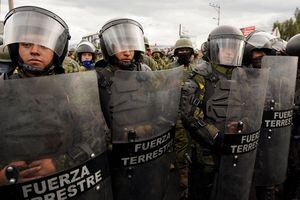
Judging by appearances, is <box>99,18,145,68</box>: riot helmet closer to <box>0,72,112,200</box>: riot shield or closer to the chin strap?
the chin strap

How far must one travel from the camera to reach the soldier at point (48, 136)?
1445mm

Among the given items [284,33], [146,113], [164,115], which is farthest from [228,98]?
[284,33]

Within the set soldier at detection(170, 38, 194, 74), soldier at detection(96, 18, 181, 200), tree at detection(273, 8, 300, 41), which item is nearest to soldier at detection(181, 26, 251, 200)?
soldier at detection(96, 18, 181, 200)

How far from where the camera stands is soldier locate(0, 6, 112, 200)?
1.45 m

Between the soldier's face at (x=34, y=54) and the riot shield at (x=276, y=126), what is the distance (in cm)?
208

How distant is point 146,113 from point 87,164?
552 millimetres

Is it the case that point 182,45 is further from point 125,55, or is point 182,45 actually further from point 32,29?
point 32,29

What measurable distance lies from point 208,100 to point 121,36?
3.01ft

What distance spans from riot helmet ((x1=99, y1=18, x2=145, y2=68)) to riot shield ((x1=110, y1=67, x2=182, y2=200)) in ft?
1.72

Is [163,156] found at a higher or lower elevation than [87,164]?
lower

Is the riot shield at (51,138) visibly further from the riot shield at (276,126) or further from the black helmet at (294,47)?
the black helmet at (294,47)

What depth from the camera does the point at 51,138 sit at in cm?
152

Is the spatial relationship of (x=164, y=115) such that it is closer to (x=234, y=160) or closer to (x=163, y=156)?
(x=163, y=156)

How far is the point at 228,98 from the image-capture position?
2.57 meters
